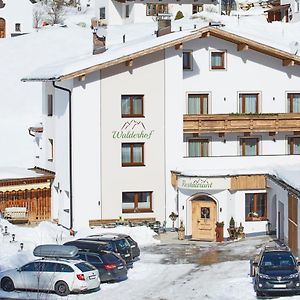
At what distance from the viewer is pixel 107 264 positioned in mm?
33125

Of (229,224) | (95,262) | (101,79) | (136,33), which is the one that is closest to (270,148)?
(229,224)

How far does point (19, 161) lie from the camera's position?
214ft

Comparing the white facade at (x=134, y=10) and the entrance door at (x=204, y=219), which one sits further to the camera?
the white facade at (x=134, y=10)

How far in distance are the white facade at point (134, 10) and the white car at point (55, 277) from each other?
7423 centimetres

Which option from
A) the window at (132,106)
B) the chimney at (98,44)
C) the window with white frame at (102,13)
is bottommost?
the window at (132,106)

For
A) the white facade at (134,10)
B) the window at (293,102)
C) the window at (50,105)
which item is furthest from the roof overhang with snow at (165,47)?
the white facade at (134,10)

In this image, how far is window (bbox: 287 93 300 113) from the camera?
47.9m

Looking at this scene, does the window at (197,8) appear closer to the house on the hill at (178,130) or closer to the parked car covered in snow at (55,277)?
the house on the hill at (178,130)

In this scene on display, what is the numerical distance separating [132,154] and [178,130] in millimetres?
2545

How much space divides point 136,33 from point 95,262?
5878 centimetres

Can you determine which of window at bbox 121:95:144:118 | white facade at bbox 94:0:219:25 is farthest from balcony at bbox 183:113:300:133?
white facade at bbox 94:0:219:25

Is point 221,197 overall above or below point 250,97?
below

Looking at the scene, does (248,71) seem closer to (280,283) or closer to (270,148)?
(270,148)

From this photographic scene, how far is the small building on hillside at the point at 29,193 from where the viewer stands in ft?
156
